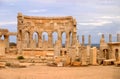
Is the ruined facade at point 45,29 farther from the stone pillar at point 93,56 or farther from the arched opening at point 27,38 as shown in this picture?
the stone pillar at point 93,56

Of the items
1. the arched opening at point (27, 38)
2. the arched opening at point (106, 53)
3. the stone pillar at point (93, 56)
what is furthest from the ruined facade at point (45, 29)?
the stone pillar at point (93, 56)

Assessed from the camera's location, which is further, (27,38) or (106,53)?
(27,38)

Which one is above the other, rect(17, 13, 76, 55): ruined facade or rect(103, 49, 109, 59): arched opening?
rect(17, 13, 76, 55): ruined facade

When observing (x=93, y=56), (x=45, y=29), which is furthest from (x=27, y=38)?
(x=93, y=56)

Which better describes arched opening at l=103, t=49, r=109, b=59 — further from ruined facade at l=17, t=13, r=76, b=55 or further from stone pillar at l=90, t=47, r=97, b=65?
ruined facade at l=17, t=13, r=76, b=55

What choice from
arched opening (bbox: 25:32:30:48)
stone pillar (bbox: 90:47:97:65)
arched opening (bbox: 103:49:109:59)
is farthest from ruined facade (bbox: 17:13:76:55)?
stone pillar (bbox: 90:47:97:65)

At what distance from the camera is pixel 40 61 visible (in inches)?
1180

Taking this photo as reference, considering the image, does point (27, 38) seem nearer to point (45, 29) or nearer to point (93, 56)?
point (45, 29)

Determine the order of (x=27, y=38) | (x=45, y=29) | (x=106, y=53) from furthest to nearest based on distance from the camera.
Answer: (x=27, y=38), (x=45, y=29), (x=106, y=53)

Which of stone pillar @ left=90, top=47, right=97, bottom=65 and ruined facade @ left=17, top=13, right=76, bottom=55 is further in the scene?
ruined facade @ left=17, top=13, right=76, bottom=55

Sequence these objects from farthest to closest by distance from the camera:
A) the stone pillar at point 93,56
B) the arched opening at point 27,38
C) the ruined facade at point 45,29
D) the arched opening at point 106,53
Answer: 1. the arched opening at point 27,38
2. the ruined facade at point 45,29
3. the arched opening at point 106,53
4. the stone pillar at point 93,56

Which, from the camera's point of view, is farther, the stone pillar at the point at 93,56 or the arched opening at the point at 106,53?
the arched opening at the point at 106,53

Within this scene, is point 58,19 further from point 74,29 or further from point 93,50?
point 93,50

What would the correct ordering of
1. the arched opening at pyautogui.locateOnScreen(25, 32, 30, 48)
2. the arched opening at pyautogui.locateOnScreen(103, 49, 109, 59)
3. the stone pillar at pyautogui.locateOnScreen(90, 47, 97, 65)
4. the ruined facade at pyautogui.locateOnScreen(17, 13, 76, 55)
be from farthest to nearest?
the arched opening at pyautogui.locateOnScreen(25, 32, 30, 48) → the ruined facade at pyautogui.locateOnScreen(17, 13, 76, 55) → the arched opening at pyautogui.locateOnScreen(103, 49, 109, 59) → the stone pillar at pyautogui.locateOnScreen(90, 47, 97, 65)
